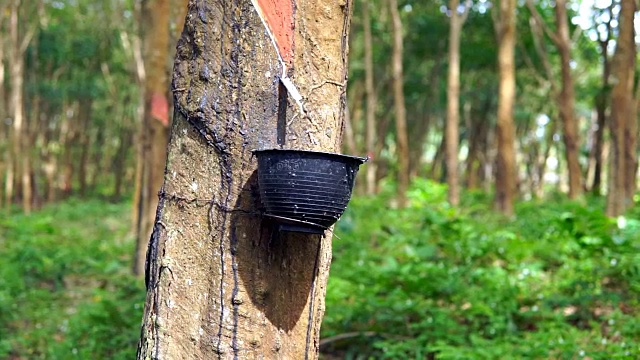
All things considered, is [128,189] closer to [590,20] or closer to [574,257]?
[590,20]

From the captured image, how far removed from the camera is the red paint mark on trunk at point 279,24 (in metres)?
2.09

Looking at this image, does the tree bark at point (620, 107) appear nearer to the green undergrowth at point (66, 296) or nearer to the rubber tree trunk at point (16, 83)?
the green undergrowth at point (66, 296)

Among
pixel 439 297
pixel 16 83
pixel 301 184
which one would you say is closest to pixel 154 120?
pixel 439 297

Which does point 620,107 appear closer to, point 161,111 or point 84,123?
point 161,111

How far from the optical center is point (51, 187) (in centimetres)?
2547

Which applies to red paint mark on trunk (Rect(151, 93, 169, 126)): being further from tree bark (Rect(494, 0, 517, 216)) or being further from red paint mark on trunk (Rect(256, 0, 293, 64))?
tree bark (Rect(494, 0, 517, 216))

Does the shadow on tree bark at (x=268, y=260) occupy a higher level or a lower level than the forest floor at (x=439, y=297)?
higher

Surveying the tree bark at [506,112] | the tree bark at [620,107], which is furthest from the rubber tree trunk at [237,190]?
the tree bark at [506,112]

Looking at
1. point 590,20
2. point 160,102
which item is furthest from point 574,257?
point 590,20

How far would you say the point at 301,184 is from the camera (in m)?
1.93

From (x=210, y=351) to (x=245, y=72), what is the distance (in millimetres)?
838

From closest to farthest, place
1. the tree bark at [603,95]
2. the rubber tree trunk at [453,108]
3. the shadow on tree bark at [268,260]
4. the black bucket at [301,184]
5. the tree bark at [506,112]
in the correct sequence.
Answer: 1. the black bucket at [301,184]
2. the shadow on tree bark at [268,260]
3. the tree bark at [506,112]
4. the rubber tree trunk at [453,108]
5. the tree bark at [603,95]

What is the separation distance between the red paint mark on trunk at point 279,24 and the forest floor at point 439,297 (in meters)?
2.60

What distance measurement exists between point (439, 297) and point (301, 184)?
4.09m
